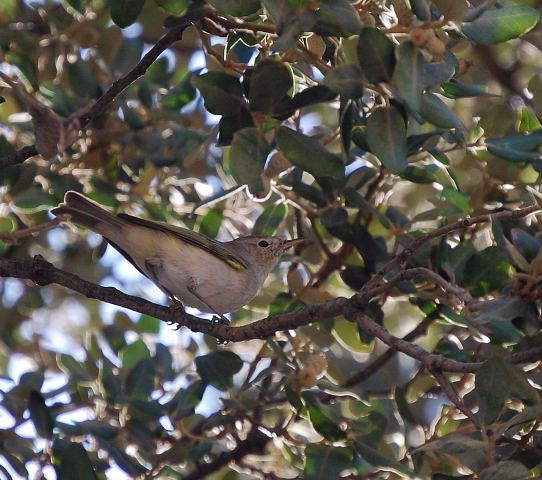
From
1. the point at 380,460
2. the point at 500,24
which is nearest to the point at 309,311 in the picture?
the point at 380,460

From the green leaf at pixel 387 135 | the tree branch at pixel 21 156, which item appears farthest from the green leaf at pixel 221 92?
the tree branch at pixel 21 156

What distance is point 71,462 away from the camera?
334 centimetres

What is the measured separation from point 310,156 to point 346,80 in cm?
48

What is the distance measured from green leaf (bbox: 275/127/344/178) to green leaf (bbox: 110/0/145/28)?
69cm

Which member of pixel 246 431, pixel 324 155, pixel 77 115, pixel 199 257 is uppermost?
pixel 77 115

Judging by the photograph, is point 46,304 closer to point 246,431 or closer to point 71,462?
point 246,431

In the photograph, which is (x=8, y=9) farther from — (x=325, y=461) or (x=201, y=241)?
(x=325, y=461)

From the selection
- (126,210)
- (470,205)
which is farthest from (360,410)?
(126,210)

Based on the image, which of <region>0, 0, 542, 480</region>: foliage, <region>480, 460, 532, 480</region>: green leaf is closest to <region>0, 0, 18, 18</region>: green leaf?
<region>0, 0, 542, 480</region>: foliage

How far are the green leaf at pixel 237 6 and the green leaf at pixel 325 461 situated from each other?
166cm

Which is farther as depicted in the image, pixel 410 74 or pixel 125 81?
pixel 125 81

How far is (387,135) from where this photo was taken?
3.00 m

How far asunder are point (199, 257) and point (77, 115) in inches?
68.5

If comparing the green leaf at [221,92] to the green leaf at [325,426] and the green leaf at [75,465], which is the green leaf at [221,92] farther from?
the green leaf at [75,465]
